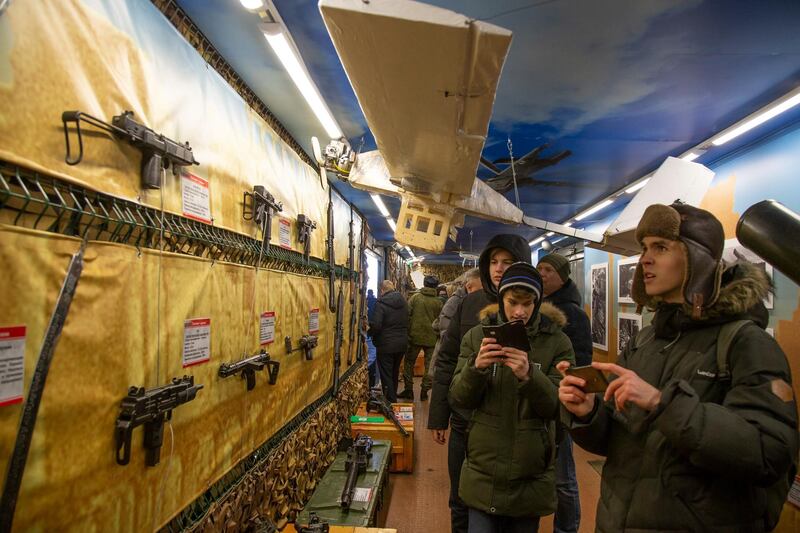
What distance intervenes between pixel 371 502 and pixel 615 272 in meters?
4.61

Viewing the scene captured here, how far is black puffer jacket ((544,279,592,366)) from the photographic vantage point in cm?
255

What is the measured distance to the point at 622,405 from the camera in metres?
1.05

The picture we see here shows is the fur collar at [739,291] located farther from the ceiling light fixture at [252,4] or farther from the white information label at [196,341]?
the ceiling light fixture at [252,4]

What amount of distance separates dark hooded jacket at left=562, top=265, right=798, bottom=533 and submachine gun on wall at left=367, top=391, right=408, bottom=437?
9.27ft

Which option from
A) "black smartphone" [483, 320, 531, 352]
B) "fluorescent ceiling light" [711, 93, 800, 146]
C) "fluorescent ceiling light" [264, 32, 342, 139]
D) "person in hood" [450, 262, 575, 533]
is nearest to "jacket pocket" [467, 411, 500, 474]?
"person in hood" [450, 262, 575, 533]

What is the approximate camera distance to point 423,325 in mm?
6211

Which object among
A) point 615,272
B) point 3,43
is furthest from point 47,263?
point 615,272

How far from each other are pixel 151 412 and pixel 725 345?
5.79 feet

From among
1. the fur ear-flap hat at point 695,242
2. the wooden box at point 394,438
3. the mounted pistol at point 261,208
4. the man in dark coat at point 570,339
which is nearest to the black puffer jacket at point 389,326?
the wooden box at point 394,438

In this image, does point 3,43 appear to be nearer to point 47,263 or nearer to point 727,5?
point 47,263

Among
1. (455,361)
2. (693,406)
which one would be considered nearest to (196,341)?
(455,361)

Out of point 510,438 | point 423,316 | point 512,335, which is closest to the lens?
point 512,335

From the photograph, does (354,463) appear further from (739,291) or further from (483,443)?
(739,291)

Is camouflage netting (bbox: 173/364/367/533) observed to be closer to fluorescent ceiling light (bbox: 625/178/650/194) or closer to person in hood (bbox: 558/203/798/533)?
person in hood (bbox: 558/203/798/533)
